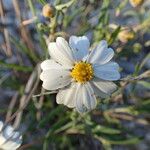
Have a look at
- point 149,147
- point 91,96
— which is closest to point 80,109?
point 91,96

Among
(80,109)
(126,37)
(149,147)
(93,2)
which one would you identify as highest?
(93,2)

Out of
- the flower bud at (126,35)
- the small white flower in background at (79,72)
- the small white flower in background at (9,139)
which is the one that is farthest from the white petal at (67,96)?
the flower bud at (126,35)

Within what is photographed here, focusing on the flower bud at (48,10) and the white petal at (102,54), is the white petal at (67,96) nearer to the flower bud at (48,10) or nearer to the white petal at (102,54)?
the white petal at (102,54)

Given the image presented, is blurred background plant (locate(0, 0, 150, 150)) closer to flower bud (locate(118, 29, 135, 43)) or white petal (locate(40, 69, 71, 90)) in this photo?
flower bud (locate(118, 29, 135, 43))

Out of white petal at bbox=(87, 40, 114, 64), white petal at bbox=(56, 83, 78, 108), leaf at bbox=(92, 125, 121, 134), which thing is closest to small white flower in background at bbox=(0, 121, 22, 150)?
white petal at bbox=(56, 83, 78, 108)

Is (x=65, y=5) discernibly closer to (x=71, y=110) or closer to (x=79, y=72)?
(x=79, y=72)

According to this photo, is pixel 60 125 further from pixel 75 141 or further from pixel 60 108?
pixel 75 141
